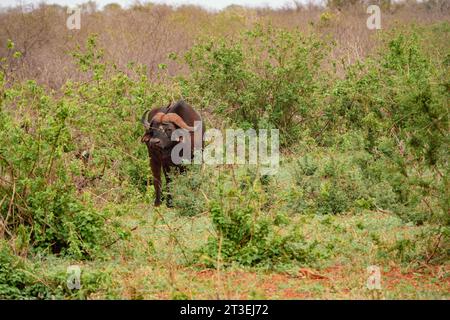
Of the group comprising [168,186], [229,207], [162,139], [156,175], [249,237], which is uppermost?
[162,139]

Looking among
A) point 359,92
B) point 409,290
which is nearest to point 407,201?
point 409,290

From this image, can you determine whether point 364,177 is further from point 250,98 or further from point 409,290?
point 250,98

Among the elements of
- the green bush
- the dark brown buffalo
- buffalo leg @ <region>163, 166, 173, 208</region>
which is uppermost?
the dark brown buffalo

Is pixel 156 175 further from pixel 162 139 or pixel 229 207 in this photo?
pixel 229 207

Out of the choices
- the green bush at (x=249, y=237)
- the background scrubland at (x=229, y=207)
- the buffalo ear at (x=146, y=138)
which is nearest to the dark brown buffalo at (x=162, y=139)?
the buffalo ear at (x=146, y=138)

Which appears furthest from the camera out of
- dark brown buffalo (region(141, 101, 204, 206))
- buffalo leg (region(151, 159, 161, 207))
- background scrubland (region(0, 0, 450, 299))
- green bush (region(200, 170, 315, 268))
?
buffalo leg (region(151, 159, 161, 207))

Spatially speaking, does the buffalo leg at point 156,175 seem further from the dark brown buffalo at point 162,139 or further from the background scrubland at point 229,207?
the background scrubland at point 229,207

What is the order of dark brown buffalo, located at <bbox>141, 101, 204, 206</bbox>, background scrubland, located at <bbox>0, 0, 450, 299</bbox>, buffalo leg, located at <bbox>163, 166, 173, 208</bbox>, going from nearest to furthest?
background scrubland, located at <bbox>0, 0, 450, 299</bbox>, buffalo leg, located at <bbox>163, 166, 173, 208</bbox>, dark brown buffalo, located at <bbox>141, 101, 204, 206</bbox>

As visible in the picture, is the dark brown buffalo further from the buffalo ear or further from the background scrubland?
the background scrubland

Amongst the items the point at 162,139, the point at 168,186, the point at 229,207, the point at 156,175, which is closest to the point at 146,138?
the point at 162,139

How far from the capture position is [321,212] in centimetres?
1098

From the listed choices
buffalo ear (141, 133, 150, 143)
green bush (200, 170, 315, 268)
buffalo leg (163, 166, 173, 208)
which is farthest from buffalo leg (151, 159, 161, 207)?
green bush (200, 170, 315, 268)

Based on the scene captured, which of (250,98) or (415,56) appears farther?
(250,98)

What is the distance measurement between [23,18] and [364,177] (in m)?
17.0
